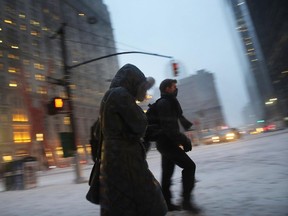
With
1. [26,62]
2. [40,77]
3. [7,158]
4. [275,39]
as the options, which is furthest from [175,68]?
[275,39]

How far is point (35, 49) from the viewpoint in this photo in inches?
2741

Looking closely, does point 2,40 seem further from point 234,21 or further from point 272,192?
point 234,21

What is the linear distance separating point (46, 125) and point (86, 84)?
21315mm

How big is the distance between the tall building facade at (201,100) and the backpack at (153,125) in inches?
3244

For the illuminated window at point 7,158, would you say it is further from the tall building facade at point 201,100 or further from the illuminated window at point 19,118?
the tall building facade at point 201,100

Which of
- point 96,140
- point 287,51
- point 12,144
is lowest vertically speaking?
point 96,140

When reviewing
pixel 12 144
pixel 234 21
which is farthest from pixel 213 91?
pixel 12 144

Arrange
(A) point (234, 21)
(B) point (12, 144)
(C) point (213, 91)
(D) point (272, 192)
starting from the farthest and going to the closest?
(A) point (234, 21) < (C) point (213, 91) < (B) point (12, 144) < (D) point (272, 192)

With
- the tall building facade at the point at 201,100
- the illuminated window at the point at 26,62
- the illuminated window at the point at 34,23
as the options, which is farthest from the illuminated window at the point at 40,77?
the tall building facade at the point at 201,100

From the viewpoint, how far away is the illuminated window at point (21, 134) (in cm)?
5621

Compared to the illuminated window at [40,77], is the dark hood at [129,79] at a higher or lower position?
lower

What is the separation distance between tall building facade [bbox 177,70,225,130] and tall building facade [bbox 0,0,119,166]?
2875cm

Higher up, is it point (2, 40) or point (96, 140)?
point (2, 40)

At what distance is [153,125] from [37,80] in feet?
218
